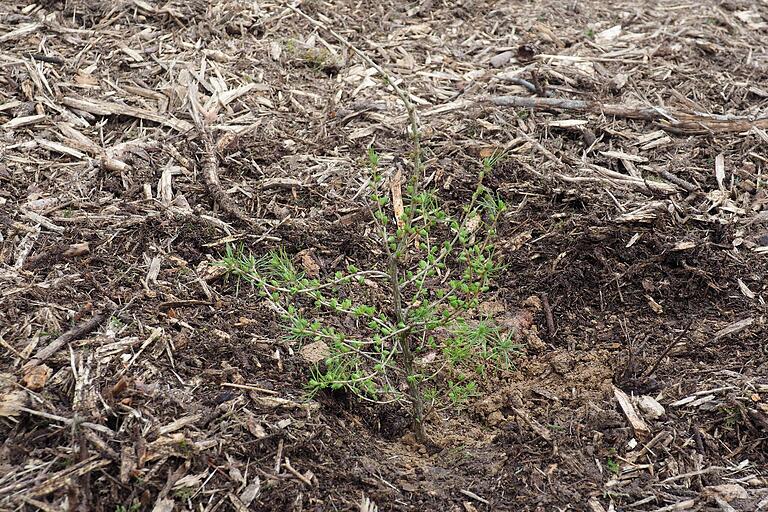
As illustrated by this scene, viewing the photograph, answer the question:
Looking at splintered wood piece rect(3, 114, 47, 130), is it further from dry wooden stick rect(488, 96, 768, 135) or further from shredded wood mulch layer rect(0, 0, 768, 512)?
dry wooden stick rect(488, 96, 768, 135)

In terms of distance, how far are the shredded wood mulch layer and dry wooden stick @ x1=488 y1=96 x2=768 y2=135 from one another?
0.7 inches

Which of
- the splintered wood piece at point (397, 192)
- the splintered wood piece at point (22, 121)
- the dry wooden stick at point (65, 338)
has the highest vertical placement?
the splintered wood piece at point (397, 192)

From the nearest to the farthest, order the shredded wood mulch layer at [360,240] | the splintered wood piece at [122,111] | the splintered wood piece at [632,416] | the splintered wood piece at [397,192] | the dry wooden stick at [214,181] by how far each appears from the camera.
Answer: the shredded wood mulch layer at [360,240] < the splintered wood piece at [632,416] < the dry wooden stick at [214,181] < the splintered wood piece at [397,192] < the splintered wood piece at [122,111]

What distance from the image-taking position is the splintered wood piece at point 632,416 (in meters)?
2.81

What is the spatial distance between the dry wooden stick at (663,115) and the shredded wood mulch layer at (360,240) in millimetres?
19

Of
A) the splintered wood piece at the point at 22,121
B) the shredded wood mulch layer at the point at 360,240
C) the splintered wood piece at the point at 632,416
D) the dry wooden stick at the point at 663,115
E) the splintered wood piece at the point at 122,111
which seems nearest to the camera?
the shredded wood mulch layer at the point at 360,240

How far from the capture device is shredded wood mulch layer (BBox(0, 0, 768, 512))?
8.50 feet

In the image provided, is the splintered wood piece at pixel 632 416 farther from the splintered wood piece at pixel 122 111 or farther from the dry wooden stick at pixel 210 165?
the splintered wood piece at pixel 122 111

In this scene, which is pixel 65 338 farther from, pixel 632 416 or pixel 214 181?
pixel 632 416

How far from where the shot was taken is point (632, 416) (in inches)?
113

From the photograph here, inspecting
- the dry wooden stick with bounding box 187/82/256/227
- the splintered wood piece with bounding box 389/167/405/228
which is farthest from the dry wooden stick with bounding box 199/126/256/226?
the splintered wood piece with bounding box 389/167/405/228

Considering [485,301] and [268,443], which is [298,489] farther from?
[485,301]

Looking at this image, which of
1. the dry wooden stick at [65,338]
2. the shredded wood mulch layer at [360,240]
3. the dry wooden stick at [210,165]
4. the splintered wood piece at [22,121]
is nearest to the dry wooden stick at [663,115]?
the shredded wood mulch layer at [360,240]

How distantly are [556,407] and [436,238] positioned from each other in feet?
3.49
